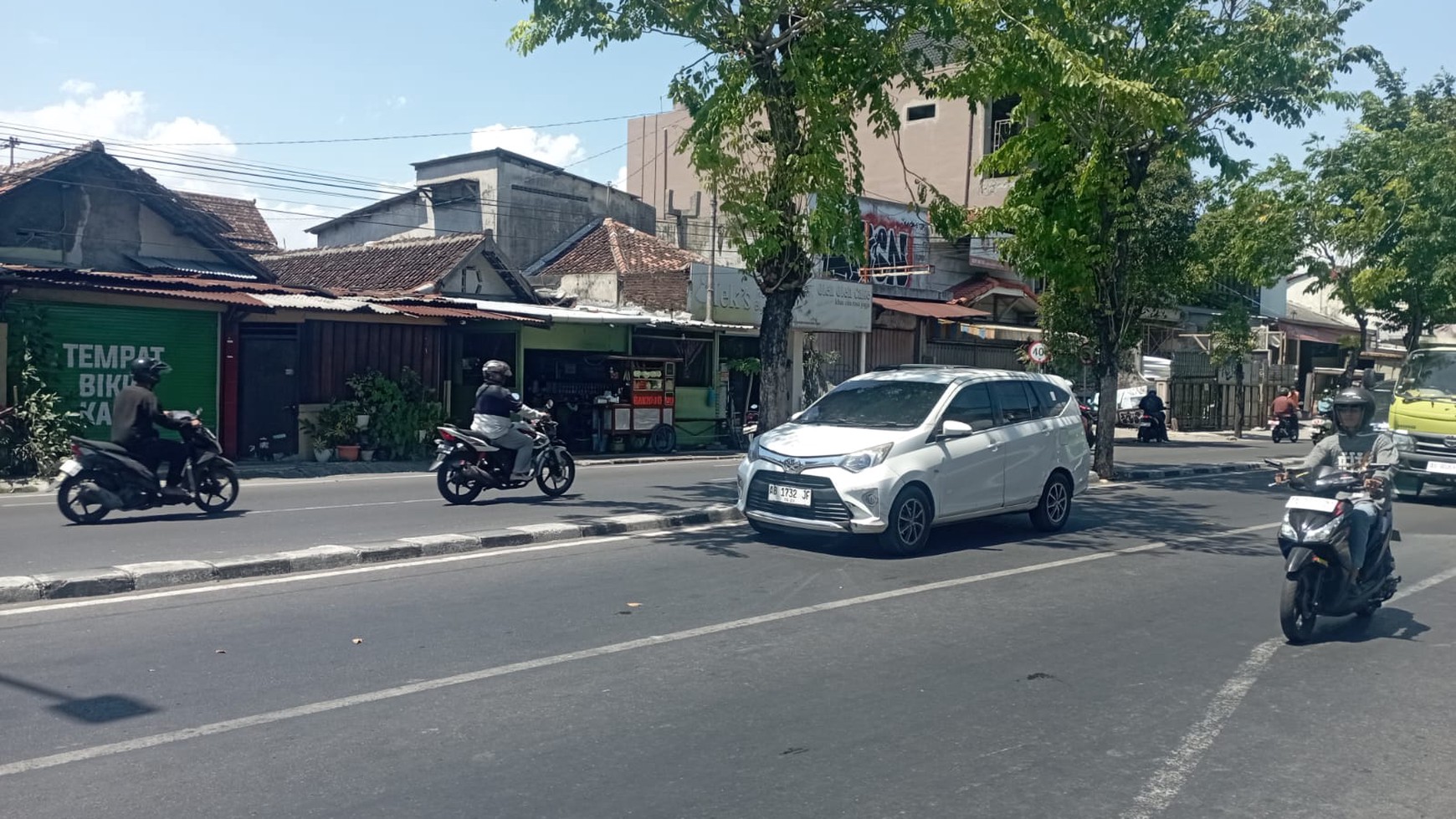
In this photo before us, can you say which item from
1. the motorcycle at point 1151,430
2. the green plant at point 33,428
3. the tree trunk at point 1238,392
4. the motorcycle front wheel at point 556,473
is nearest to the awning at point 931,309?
the motorcycle at point 1151,430

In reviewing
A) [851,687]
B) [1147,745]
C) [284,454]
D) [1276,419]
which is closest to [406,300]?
[284,454]

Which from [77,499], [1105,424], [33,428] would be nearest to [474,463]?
[77,499]

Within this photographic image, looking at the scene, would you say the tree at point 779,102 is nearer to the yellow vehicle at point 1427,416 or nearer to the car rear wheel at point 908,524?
the car rear wheel at point 908,524

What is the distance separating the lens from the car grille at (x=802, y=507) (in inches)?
401

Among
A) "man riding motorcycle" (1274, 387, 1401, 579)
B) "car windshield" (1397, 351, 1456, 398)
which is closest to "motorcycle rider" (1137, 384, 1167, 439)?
"car windshield" (1397, 351, 1456, 398)

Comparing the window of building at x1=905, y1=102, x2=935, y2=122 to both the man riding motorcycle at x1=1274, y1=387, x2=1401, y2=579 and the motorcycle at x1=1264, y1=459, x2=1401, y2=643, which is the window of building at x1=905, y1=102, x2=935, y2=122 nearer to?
the man riding motorcycle at x1=1274, y1=387, x2=1401, y2=579

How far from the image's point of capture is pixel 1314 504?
7312mm

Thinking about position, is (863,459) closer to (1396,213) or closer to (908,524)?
(908,524)

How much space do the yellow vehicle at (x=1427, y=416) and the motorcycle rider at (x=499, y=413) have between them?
1105cm

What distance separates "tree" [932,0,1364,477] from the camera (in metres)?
16.2

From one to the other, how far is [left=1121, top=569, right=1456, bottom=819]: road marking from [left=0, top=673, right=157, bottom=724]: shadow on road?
15.0 feet

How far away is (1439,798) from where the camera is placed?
477 centimetres

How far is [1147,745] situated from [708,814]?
226 centimetres

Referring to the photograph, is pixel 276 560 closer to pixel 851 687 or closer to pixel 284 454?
pixel 851 687
